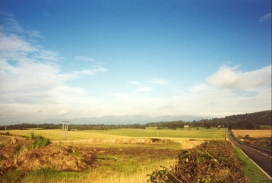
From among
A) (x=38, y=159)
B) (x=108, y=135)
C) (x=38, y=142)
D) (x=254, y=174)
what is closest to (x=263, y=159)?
(x=254, y=174)

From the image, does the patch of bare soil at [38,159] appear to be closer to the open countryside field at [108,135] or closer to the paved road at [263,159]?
the paved road at [263,159]

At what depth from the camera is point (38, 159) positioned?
1341 cm

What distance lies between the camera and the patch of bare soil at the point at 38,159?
1277cm

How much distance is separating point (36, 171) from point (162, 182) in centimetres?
1175

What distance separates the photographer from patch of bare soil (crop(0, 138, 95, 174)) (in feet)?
41.9

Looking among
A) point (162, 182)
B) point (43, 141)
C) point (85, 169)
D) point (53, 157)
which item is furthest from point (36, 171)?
point (162, 182)

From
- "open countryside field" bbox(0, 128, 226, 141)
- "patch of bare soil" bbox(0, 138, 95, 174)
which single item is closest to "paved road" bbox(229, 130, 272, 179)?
"patch of bare soil" bbox(0, 138, 95, 174)

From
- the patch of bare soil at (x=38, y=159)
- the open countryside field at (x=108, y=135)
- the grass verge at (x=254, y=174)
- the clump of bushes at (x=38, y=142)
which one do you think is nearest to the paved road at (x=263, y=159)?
the grass verge at (x=254, y=174)

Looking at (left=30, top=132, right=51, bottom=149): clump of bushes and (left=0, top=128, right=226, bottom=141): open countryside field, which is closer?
(left=30, top=132, right=51, bottom=149): clump of bushes

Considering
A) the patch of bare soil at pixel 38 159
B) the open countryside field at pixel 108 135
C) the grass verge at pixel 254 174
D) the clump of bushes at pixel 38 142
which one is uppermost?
the clump of bushes at pixel 38 142

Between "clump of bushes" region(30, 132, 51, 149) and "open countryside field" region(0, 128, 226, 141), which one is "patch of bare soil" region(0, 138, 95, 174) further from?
"open countryside field" region(0, 128, 226, 141)

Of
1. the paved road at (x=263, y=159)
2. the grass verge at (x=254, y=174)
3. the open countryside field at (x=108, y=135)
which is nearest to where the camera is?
the grass verge at (x=254, y=174)

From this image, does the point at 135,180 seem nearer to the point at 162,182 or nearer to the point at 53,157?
the point at 162,182

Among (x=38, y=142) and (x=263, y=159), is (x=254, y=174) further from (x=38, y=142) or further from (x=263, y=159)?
(x=38, y=142)
